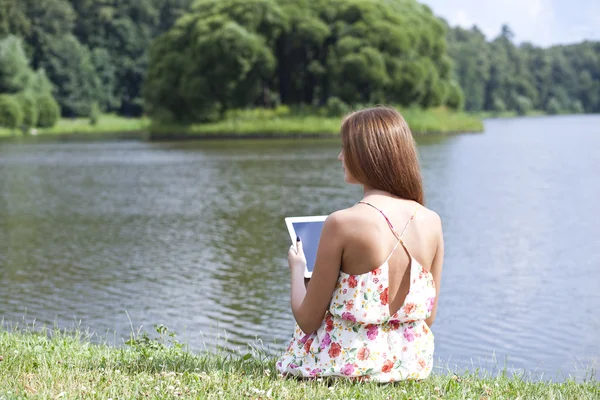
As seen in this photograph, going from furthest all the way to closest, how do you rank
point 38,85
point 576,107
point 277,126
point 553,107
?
point 576,107 → point 553,107 → point 38,85 → point 277,126

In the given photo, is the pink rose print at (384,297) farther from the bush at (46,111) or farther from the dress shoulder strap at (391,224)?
the bush at (46,111)

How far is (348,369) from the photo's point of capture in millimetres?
4418

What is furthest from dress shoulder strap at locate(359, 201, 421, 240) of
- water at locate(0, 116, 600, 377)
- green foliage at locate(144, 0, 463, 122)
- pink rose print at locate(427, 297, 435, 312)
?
green foliage at locate(144, 0, 463, 122)

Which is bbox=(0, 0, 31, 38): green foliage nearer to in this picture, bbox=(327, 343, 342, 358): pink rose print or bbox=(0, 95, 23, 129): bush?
bbox=(0, 95, 23, 129): bush

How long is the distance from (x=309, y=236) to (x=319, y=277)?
0.33 metres

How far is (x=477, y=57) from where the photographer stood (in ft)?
451

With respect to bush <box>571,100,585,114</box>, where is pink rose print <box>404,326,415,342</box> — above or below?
above

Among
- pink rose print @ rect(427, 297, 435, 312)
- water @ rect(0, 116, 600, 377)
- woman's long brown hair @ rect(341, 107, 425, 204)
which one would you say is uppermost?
woman's long brown hair @ rect(341, 107, 425, 204)

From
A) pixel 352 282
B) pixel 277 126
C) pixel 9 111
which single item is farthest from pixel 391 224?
pixel 9 111

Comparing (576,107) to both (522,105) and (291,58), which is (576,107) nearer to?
(522,105)

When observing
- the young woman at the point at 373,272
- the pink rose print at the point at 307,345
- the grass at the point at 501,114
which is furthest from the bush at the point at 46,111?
the young woman at the point at 373,272

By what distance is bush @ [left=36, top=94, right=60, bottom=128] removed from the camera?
240ft

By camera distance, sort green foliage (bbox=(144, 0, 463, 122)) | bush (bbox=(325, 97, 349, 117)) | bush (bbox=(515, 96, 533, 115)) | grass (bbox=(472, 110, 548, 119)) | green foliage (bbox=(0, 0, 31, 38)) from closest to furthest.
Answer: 1. green foliage (bbox=(144, 0, 463, 122))
2. bush (bbox=(325, 97, 349, 117))
3. green foliage (bbox=(0, 0, 31, 38))
4. grass (bbox=(472, 110, 548, 119))
5. bush (bbox=(515, 96, 533, 115))

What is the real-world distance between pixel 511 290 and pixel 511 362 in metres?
3.77
